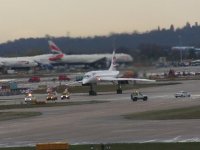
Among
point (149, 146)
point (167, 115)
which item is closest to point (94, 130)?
point (167, 115)

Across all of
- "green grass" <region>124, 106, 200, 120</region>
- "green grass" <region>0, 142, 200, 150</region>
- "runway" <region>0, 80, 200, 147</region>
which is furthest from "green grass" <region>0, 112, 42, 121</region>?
"green grass" <region>0, 142, 200, 150</region>

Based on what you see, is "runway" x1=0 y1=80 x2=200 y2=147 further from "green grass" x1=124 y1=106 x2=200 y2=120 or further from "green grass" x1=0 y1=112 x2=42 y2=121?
"green grass" x1=0 y1=112 x2=42 y2=121

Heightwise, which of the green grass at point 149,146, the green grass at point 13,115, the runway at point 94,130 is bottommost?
the green grass at point 149,146

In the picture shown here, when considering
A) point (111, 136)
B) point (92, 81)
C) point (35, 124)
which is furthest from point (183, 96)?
point (111, 136)

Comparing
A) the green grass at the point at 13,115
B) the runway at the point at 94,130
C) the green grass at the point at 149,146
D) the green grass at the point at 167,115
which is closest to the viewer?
the green grass at the point at 149,146

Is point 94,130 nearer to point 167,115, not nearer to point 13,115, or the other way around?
point 167,115

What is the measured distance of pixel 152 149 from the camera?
30.5 meters

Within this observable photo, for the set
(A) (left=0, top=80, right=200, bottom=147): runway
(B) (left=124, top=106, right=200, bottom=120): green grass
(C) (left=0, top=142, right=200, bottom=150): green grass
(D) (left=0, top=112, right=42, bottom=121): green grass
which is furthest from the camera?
(D) (left=0, top=112, right=42, bottom=121): green grass

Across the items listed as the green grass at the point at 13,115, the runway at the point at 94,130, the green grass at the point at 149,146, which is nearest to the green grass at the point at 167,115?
the runway at the point at 94,130

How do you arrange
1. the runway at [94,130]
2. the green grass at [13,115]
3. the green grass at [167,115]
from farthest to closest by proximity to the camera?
1. the green grass at [13,115]
2. the green grass at [167,115]
3. the runway at [94,130]

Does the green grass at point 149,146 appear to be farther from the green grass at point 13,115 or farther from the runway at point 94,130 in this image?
the green grass at point 13,115

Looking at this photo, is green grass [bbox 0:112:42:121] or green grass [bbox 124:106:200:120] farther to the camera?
green grass [bbox 0:112:42:121]

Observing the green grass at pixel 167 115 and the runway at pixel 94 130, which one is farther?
the green grass at pixel 167 115

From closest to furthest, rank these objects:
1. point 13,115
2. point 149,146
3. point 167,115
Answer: point 149,146, point 167,115, point 13,115
